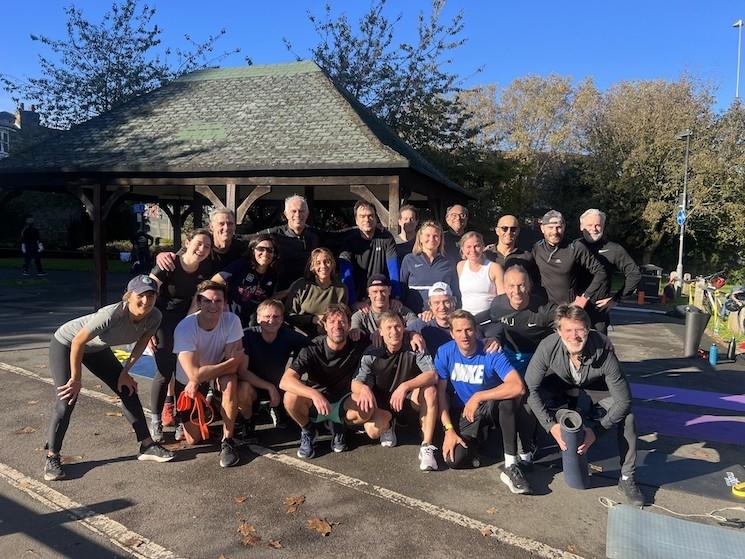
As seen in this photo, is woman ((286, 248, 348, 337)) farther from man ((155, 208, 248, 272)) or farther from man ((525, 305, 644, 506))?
man ((525, 305, 644, 506))

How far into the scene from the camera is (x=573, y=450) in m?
3.72

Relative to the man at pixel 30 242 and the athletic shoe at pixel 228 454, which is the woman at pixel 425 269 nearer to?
the athletic shoe at pixel 228 454

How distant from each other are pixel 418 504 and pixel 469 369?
1126mm

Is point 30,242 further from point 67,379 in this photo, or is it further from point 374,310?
point 374,310

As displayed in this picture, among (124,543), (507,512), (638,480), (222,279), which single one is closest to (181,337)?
(222,279)

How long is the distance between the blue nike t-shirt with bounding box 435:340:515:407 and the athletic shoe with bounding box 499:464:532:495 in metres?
0.61

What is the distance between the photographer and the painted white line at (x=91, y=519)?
118 inches

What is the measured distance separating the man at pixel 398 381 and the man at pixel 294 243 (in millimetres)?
1273

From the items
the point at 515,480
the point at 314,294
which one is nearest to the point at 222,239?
the point at 314,294

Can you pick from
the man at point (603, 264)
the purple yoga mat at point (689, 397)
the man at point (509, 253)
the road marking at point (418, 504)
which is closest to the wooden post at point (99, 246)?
the road marking at point (418, 504)

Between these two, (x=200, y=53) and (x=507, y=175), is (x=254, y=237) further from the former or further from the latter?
(x=200, y=53)

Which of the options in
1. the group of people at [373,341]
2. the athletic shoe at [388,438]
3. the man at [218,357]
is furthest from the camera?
the athletic shoe at [388,438]

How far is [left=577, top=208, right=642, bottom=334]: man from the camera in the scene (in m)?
5.17

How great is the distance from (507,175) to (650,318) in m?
7.73
